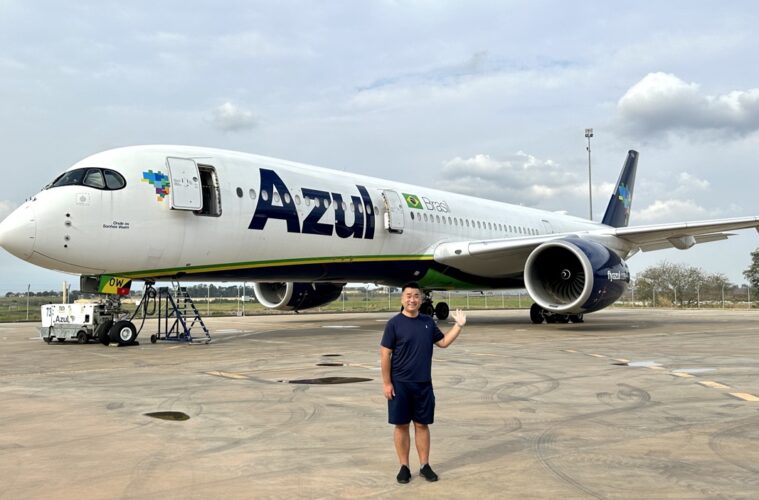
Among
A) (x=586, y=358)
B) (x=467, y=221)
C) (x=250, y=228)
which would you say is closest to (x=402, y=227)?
(x=467, y=221)

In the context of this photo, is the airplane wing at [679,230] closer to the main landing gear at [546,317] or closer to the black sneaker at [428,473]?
the main landing gear at [546,317]

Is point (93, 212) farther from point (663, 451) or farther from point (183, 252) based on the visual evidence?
point (663, 451)

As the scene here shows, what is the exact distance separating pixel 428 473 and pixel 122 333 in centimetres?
1023

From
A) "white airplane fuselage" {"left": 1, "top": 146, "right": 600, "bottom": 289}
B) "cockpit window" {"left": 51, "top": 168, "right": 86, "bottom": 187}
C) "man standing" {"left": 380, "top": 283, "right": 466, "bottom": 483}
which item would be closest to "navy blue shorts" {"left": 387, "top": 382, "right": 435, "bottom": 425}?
"man standing" {"left": 380, "top": 283, "right": 466, "bottom": 483}

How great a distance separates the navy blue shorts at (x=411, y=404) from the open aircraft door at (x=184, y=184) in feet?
29.7

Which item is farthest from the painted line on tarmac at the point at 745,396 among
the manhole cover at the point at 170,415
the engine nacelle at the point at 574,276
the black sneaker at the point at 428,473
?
the engine nacelle at the point at 574,276

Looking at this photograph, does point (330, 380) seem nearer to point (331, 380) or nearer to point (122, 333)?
point (331, 380)

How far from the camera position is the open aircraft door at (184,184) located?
12289 millimetres

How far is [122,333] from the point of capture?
41.9ft

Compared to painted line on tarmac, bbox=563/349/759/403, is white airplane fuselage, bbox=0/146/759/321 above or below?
above

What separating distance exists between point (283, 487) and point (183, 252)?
30.5 ft

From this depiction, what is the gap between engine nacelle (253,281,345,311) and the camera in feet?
66.2

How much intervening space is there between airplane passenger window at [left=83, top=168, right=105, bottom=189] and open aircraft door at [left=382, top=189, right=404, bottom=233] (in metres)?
6.90

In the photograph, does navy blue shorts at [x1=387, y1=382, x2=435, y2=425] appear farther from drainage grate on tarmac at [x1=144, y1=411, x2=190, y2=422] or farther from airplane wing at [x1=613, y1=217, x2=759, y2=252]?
airplane wing at [x1=613, y1=217, x2=759, y2=252]
